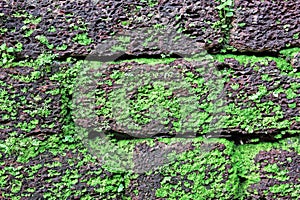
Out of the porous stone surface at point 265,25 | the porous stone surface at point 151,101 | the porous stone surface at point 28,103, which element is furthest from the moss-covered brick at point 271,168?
the porous stone surface at point 28,103

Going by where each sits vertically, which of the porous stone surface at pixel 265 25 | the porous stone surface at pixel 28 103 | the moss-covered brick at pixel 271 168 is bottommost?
the moss-covered brick at pixel 271 168

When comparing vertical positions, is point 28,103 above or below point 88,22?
below

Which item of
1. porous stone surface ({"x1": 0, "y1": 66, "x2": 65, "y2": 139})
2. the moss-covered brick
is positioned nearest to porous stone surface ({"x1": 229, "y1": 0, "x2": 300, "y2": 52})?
the moss-covered brick

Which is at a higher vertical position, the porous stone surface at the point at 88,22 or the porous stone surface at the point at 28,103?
the porous stone surface at the point at 88,22

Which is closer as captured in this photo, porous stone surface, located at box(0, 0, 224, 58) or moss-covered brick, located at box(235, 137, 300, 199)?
porous stone surface, located at box(0, 0, 224, 58)

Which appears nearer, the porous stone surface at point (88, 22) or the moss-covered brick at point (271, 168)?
the porous stone surface at point (88, 22)

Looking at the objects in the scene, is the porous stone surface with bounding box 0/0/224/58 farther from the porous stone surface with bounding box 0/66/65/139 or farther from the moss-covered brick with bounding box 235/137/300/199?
the moss-covered brick with bounding box 235/137/300/199

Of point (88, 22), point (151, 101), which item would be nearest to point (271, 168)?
point (151, 101)

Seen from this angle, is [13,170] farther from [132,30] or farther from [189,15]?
[189,15]

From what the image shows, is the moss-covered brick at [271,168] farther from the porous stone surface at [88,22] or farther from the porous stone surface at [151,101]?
the porous stone surface at [88,22]

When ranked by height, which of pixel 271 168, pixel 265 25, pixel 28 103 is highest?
pixel 265 25

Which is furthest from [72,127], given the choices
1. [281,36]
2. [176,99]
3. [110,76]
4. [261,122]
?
[281,36]

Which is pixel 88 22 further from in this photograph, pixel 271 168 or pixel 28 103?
pixel 271 168
